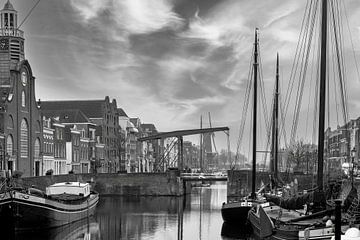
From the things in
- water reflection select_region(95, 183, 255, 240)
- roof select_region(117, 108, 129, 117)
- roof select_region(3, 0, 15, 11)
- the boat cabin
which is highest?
roof select_region(3, 0, 15, 11)

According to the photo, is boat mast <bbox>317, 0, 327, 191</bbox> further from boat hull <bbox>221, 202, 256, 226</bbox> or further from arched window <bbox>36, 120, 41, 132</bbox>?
arched window <bbox>36, 120, 41, 132</bbox>

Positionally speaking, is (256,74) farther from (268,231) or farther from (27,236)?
(27,236)

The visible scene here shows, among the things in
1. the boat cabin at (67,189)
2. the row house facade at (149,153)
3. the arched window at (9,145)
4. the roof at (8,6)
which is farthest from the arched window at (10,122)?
the row house facade at (149,153)

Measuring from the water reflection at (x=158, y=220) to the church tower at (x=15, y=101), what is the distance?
9.97 meters

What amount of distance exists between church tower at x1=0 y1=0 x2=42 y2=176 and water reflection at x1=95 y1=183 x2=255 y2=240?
32.7 ft

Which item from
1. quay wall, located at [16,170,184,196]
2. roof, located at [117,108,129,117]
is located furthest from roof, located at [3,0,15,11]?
roof, located at [117,108,129,117]

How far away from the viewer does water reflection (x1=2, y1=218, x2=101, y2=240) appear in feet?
109

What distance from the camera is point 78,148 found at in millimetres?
81062

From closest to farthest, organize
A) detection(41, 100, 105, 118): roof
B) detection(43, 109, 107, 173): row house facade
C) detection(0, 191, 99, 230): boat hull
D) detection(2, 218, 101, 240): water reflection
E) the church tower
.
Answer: detection(2, 218, 101, 240): water reflection, detection(0, 191, 99, 230): boat hull, the church tower, detection(43, 109, 107, 173): row house facade, detection(41, 100, 105, 118): roof

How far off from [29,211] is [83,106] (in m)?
59.6

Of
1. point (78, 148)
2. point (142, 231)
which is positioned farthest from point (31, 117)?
point (142, 231)

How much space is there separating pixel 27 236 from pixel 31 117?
30.8 m

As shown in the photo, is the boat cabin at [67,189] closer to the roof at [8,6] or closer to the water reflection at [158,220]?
the water reflection at [158,220]

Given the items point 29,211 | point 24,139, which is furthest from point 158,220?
point 24,139
